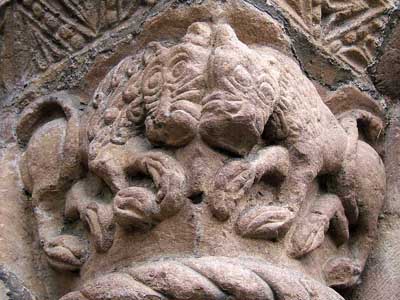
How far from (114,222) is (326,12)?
622 millimetres

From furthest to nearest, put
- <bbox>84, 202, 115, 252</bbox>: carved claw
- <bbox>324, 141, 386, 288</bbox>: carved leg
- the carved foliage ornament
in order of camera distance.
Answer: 1. <bbox>324, 141, 386, 288</bbox>: carved leg
2. <bbox>84, 202, 115, 252</bbox>: carved claw
3. the carved foliage ornament

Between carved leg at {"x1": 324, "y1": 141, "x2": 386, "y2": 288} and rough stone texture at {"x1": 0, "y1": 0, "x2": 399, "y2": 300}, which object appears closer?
rough stone texture at {"x1": 0, "y1": 0, "x2": 399, "y2": 300}

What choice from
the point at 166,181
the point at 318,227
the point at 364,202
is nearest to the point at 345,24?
the point at 364,202

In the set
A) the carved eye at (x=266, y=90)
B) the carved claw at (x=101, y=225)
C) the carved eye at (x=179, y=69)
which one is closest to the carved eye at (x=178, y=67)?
the carved eye at (x=179, y=69)

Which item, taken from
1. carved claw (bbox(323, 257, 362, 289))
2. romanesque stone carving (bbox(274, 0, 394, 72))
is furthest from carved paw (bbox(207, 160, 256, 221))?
romanesque stone carving (bbox(274, 0, 394, 72))

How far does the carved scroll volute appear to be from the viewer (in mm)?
1665

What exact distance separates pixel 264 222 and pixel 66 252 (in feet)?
1.18

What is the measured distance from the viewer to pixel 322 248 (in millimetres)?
1667

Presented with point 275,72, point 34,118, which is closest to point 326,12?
point 275,72

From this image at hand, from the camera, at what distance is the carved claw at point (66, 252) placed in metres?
1.64

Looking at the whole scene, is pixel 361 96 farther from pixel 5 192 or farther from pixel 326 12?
pixel 5 192

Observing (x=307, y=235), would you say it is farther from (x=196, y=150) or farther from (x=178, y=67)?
(x=178, y=67)

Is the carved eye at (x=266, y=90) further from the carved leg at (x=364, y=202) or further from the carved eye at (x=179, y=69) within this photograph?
the carved leg at (x=364, y=202)

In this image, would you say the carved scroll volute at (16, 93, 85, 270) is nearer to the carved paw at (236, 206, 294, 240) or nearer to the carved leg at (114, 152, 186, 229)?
the carved leg at (114, 152, 186, 229)
